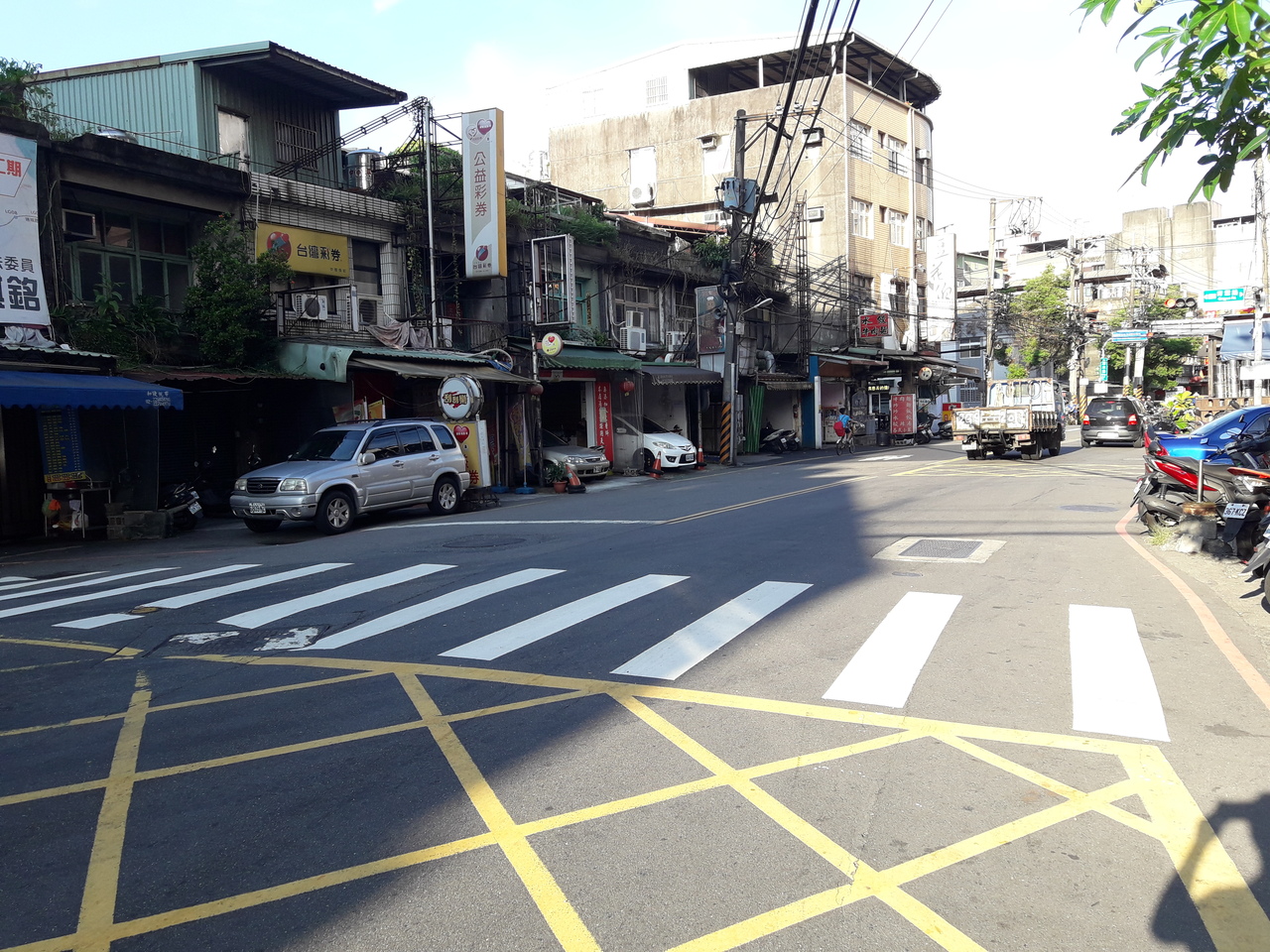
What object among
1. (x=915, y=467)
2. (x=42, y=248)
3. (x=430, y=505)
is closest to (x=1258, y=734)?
(x=430, y=505)

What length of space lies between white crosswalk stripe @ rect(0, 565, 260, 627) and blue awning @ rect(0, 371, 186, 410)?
127 inches

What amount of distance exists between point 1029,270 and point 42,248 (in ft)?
220

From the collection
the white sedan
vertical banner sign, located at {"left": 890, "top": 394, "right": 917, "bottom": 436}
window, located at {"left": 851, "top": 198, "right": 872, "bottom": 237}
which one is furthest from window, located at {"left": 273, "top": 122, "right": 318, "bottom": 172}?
vertical banner sign, located at {"left": 890, "top": 394, "right": 917, "bottom": 436}

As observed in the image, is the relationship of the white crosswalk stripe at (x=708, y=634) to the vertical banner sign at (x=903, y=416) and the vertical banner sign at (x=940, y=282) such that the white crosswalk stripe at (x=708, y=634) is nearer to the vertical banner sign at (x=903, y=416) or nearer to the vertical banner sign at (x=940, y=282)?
the vertical banner sign at (x=903, y=416)

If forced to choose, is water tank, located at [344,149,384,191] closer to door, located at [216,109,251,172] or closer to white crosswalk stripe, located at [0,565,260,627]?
door, located at [216,109,251,172]

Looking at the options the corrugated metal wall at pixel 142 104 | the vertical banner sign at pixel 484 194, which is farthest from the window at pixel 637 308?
the corrugated metal wall at pixel 142 104

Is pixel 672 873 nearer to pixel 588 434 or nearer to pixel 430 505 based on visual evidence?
pixel 430 505

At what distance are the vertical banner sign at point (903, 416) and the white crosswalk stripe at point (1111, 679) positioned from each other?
36.8m

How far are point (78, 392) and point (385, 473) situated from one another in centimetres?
491

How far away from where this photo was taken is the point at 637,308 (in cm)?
3188

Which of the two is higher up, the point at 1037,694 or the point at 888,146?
the point at 888,146

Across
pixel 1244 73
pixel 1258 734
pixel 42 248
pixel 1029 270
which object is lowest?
pixel 1258 734

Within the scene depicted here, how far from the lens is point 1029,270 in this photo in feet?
227

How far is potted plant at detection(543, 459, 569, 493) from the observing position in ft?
76.7
